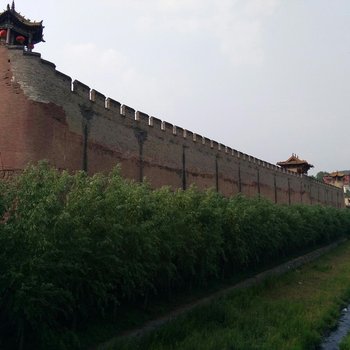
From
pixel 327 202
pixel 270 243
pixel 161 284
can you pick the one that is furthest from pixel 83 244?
pixel 327 202


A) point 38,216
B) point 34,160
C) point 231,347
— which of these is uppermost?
point 34,160

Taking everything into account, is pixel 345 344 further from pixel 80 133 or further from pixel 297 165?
pixel 297 165

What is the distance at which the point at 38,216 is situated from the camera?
19.2ft

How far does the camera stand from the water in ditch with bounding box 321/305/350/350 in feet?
28.5

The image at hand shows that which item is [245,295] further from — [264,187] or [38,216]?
[264,187]

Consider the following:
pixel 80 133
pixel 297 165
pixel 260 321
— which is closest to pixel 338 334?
pixel 260 321

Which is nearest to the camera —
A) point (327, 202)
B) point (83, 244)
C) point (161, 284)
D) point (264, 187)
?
point (83, 244)

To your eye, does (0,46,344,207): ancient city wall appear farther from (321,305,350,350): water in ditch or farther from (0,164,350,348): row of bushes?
(321,305,350,350): water in ditch

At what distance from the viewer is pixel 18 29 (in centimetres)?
1869

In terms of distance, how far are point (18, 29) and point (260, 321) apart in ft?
49.2

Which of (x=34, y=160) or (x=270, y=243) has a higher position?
(x=34, y=160)

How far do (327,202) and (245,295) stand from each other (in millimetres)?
32126

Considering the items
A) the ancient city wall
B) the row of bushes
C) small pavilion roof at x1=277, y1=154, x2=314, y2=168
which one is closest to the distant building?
small pavilion roof at x1=277, y1=154, x2=314, y2=168

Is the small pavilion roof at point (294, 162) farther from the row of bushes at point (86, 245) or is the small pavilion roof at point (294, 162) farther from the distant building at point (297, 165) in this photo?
the row of bushes at point (86, 245)
